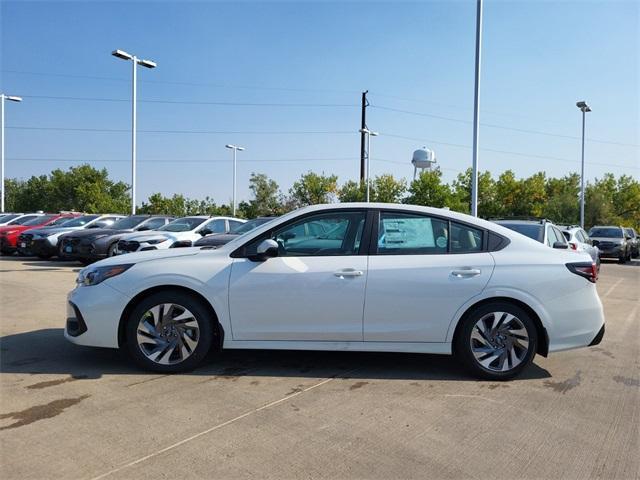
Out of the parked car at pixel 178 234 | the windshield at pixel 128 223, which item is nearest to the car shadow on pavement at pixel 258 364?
the parked car at pixel 178 234

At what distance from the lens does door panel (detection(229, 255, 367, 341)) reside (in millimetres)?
4805

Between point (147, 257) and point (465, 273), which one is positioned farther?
point (147, 257)

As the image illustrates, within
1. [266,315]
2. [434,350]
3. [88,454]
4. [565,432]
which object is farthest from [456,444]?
[88,454]

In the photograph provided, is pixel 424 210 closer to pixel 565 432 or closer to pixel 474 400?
A: pixel 474 400

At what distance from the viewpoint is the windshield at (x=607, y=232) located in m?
24.2

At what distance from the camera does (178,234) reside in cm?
1445

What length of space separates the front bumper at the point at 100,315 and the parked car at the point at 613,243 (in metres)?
22.0

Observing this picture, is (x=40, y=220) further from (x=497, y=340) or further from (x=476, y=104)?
(x=497, y=340)

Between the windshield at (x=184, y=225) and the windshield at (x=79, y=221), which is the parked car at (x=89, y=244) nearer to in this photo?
the windshield at (x=184, y=225)

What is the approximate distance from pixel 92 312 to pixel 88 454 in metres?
1.85

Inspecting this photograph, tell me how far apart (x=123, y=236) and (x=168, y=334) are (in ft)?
34.2

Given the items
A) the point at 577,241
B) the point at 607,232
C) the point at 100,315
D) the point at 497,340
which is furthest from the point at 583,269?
the point at 607,232

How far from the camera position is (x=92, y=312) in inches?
193

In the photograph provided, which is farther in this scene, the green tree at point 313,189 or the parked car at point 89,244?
the green tree at point 313,189
